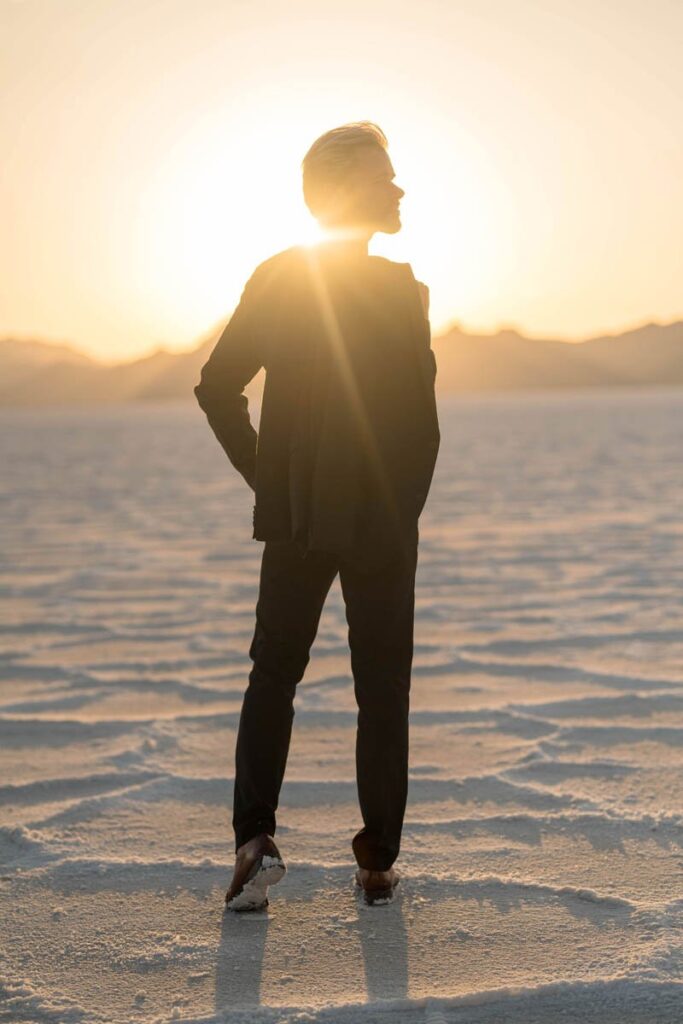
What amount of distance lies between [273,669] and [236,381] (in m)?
0.69

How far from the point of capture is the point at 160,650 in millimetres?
5223

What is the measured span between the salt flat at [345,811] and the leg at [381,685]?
0.18m

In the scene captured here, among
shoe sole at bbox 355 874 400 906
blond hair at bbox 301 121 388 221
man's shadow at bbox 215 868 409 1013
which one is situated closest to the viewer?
man's shadow at bbox 215 868 409 1013

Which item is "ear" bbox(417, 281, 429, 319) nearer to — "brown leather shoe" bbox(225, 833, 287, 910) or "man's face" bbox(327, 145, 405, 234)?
"man's face" bbox(327, 145, 405, 234)

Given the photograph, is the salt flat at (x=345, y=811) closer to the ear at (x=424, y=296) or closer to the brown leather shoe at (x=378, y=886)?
the brown leather shoe at (x=378, y=886)

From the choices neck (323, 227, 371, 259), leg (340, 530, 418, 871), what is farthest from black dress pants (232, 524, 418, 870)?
neck (323, 227, 371, 259)

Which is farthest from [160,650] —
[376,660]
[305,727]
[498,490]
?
[498,490]

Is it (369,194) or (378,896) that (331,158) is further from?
(378,896)

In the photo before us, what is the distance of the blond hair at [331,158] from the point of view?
2406 millimetres

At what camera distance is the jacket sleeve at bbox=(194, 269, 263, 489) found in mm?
2531

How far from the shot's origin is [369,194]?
8.00 ft

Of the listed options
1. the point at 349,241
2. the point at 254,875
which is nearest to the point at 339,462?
the point at 349,241

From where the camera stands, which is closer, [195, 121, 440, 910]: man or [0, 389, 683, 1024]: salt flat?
[0, 389, 683, 1024]: salt flat

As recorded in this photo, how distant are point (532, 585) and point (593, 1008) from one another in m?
4.89
